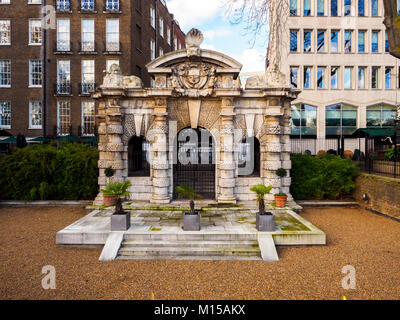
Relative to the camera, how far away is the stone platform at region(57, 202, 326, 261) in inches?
273

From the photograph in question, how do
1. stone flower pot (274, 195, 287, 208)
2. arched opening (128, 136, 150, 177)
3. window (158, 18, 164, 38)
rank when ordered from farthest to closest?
window (158, 18, 164, 38) < arched opening (128, 136, 150, 177) < stone flower pot (274, 195, 287, 208)

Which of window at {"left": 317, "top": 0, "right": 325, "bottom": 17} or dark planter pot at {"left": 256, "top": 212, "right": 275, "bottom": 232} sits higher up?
window at {"left": 317, "top": 0, "right": 325, "bottom": 17}

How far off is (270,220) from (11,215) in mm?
10989

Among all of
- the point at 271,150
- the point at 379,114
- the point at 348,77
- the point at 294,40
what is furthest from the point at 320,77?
the point at 271,150

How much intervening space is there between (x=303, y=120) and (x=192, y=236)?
77.7ft

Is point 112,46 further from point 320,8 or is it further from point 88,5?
point 320,8

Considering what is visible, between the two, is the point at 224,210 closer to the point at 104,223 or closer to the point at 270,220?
the point at 270,220

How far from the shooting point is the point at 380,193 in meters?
10.8

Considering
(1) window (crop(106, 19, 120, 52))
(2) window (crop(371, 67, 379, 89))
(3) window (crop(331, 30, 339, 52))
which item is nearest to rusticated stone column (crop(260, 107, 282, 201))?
(1) window (crop(106, 19, 120, 52))

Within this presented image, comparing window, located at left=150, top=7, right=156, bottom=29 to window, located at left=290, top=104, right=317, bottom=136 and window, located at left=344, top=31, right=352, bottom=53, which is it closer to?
window, located at left=290, top=104, right=317, bottom=136

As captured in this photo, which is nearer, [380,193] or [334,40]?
[380,193]

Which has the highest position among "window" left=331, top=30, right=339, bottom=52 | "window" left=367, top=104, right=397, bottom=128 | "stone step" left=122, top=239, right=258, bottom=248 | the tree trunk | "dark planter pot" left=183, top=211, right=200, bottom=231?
"window" left=331, top=30, right=339, bottom=52

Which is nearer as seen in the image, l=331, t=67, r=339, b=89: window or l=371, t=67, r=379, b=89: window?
l=331, t=67, r=339, b=89: window
